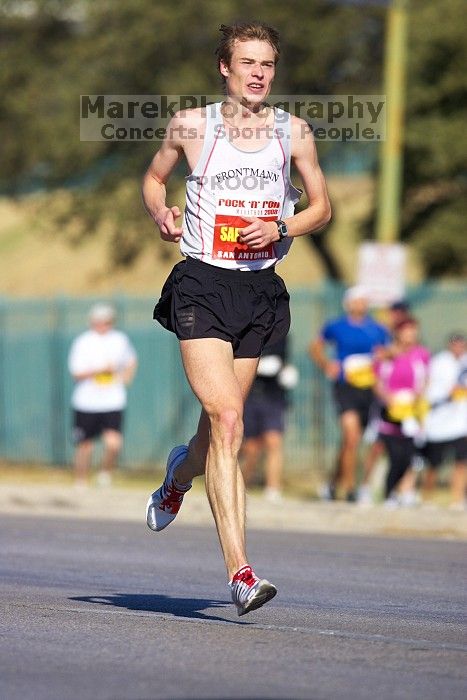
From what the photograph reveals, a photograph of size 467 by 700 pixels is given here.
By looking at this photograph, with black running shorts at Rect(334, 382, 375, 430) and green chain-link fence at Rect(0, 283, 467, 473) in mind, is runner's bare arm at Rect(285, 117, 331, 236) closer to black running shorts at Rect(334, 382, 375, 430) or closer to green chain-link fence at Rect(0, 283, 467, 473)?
black running shorts at Rect(334, 382, 375, 430)

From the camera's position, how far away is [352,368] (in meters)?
16.9

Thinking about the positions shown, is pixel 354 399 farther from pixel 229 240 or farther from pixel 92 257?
pixel 92 257

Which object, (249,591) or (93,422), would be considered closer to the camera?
(249,591)

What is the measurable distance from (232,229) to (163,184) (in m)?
0.46

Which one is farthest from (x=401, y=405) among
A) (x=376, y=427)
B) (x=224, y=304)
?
(x=224, y=304)

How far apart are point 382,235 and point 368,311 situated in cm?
102

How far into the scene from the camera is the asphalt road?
5.36 m

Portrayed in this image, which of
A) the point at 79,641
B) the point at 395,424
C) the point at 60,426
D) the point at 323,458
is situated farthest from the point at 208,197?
the point at 60,426

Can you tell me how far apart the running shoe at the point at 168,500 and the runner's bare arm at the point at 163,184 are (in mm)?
1069

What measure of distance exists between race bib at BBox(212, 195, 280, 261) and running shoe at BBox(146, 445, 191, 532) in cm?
101

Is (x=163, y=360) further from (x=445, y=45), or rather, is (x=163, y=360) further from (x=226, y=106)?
(x=226, y=106)

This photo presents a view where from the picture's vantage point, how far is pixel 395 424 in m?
16.4

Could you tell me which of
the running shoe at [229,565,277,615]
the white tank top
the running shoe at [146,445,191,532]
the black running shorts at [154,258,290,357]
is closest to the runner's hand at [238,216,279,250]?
the white tank top

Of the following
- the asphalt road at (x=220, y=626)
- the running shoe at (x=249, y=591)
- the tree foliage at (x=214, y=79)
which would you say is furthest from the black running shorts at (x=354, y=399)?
the tree foliage at (x=214, y=79)
